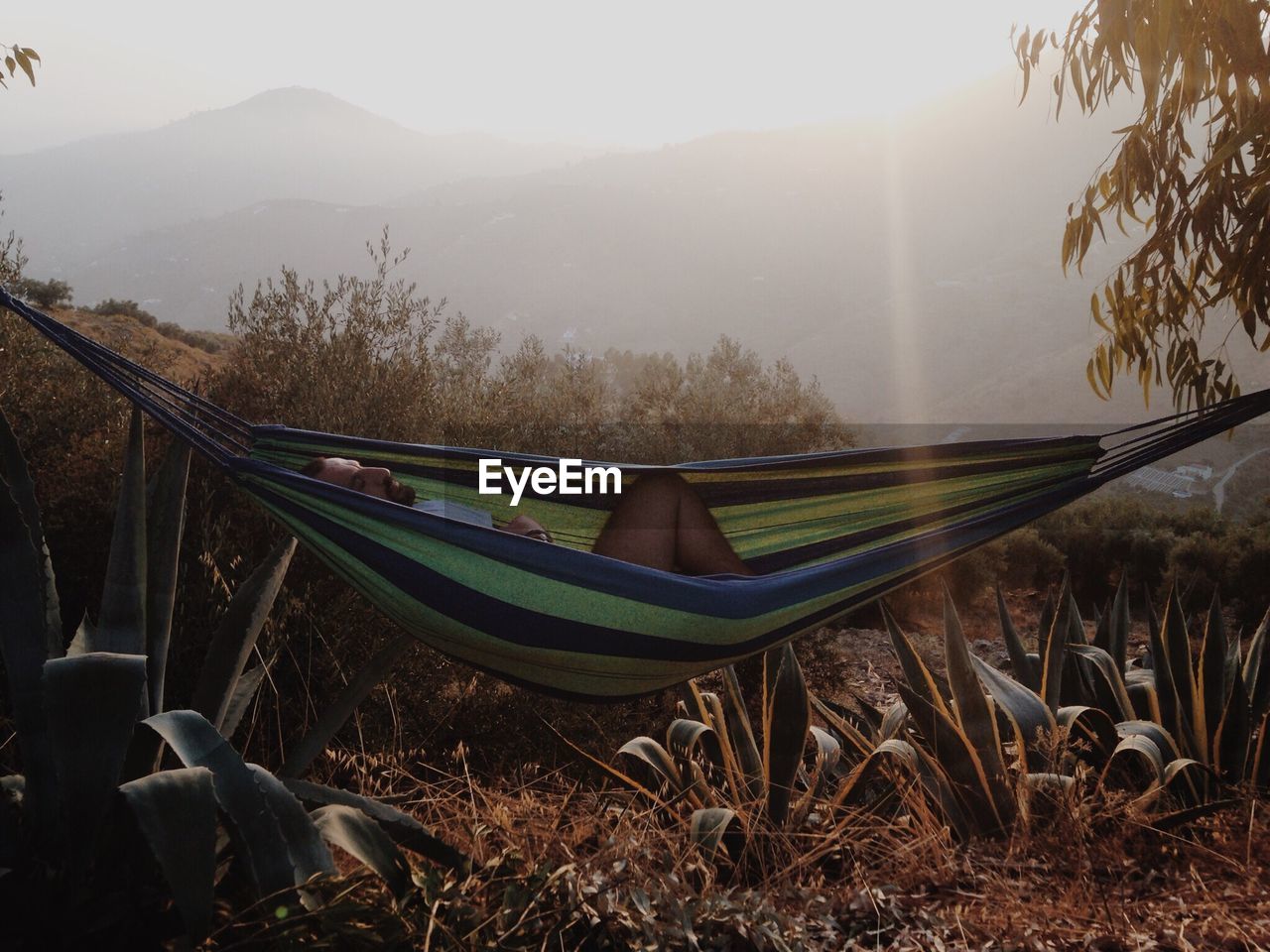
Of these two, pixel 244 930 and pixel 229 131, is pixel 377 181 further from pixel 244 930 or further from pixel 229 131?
pixel 244 930

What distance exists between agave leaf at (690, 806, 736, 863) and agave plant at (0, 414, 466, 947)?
51 centimetres

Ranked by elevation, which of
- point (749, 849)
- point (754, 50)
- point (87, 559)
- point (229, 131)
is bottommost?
point (749, 849)

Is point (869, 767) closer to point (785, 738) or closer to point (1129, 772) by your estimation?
point (785, 738)

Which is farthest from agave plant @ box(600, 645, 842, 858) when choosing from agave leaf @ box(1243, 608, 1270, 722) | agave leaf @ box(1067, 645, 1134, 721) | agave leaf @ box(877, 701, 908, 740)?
agave leaf @ box(1243, 608, 1270, 722)

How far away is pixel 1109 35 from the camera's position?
6.51 feet

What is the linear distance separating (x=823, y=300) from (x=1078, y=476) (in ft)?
135

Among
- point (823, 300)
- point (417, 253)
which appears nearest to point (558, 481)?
point (823, 300)

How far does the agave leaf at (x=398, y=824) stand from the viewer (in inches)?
49.7

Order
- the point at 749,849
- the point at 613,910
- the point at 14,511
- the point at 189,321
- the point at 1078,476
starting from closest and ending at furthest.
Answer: the point at 14,511
the point at 613,910
the point at 749,849
the point at 1078,476
the point at 189,321

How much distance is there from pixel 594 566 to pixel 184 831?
2.38 ft

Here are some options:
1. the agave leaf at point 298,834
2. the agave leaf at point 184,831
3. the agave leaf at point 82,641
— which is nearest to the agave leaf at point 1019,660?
the agave leaf at point 298,834

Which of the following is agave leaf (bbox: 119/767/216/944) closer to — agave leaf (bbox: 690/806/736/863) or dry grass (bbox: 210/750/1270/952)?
dry grass (bbox: 210/750/1270/952)

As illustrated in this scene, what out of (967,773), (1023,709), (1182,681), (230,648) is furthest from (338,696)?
(1182,681)

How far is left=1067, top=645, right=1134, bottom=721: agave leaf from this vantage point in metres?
2.25
